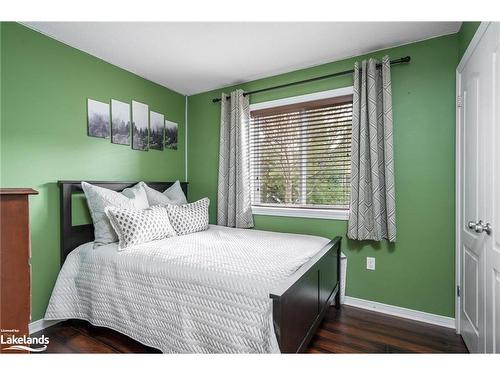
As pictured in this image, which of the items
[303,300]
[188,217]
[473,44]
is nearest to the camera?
[303,300]

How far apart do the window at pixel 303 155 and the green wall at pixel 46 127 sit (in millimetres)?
1580

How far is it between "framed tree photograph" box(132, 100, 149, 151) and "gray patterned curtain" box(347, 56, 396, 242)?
2.25 metres

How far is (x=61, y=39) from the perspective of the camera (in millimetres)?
2189

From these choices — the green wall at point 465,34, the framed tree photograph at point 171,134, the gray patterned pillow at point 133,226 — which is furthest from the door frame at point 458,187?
the framed tree photograph at point 171,134

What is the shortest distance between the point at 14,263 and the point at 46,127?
1492 mm

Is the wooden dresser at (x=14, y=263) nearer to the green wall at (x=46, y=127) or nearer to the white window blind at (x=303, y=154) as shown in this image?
the green wall at (x=46, y=127)

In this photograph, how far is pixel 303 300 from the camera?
61.2 inches

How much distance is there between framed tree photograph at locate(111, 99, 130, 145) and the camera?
2623 millimetres

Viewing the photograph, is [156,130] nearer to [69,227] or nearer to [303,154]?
[69,227]

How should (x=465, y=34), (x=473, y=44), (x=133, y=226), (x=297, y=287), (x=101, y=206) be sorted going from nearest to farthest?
(x=297, y=287)
(x=473, y=44)
(x=465, y=34)
(x=133, y=226)
(x=101, y=206)

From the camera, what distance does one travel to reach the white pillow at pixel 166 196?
2.72 metres

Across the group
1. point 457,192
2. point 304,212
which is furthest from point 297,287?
point 457,192

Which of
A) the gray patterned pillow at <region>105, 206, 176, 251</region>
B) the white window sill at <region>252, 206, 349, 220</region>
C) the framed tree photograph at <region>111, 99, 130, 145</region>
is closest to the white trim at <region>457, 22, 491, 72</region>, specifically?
the white window sill at <region>252, 206, 349, 220</region>
